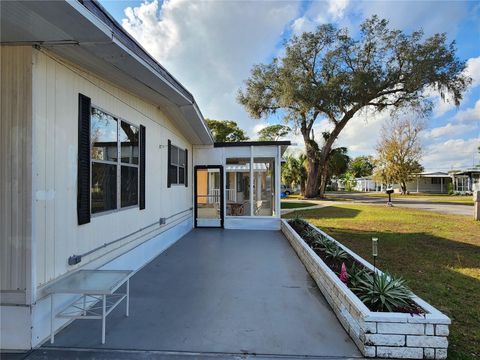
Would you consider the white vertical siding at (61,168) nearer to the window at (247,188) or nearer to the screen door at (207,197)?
the screen door at (207,197)

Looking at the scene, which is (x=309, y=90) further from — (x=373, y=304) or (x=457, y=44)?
→ (x=373, y=304)

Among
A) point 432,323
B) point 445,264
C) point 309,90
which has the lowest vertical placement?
point 445,264

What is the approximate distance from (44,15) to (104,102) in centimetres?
201

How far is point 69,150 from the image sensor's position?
327 centimetres

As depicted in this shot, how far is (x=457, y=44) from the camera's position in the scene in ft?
66.9

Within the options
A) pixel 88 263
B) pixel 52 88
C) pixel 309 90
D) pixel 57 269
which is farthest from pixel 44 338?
pixel 309 90

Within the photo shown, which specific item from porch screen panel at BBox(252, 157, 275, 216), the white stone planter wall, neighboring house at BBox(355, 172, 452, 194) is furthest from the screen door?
neighboring house at BBox(355, 172, 452, 194)

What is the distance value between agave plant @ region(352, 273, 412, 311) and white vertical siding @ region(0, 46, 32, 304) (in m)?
3.34

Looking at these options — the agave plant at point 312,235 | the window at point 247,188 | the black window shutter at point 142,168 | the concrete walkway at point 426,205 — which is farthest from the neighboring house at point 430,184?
the black window shutter at point 142,168

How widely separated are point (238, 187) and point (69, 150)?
7582 millimetres

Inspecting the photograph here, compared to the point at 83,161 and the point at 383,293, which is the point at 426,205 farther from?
the point at 83,161

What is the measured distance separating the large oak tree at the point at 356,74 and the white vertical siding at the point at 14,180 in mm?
21219

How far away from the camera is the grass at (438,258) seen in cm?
346

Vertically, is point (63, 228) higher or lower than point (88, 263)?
higher
